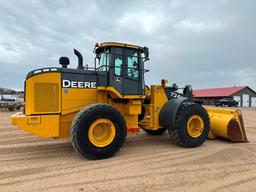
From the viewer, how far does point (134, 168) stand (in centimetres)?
548

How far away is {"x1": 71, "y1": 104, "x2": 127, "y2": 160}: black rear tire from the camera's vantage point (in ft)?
19.5

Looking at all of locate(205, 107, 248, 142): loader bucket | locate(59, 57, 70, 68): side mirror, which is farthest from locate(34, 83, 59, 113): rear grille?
locate(205, 107, 248, 142): loader bucket

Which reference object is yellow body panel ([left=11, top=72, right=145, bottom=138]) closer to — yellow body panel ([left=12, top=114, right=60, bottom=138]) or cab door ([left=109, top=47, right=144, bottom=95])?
yellow body panel ([left=12, top=114, right=60, bottom=138])

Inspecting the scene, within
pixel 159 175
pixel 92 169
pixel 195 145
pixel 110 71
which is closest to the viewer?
pixel 159 175

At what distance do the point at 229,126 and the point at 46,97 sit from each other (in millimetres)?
5632

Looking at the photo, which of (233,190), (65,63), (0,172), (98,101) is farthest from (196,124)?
(0,172)

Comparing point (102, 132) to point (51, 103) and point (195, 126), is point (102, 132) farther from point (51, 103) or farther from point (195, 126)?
point (195, 126)

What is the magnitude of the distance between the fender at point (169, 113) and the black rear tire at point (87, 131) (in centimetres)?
157

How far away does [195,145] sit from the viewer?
24.7ft

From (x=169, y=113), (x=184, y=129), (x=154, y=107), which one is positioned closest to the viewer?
(x=184, y=129)

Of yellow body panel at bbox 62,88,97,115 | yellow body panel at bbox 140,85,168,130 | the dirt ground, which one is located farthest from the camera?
yellow body panel at bbox 140,85,168,130

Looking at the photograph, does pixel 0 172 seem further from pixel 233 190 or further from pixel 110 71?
pixel 233 190

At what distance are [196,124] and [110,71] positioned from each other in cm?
315

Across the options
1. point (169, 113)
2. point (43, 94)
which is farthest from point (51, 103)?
point (169, 113)
